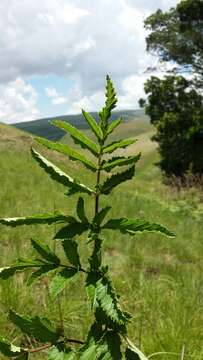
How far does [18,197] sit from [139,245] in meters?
3.84

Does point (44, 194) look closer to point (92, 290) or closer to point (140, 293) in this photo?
point (140, 293)

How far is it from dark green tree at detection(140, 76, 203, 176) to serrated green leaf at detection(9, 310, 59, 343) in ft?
94.7

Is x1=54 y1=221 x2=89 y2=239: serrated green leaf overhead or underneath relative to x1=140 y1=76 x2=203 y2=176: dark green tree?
underneath

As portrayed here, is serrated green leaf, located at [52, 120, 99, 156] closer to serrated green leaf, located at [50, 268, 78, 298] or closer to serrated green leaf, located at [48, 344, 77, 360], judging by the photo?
serrated green leaf, located at [50, 268, 78, 298]

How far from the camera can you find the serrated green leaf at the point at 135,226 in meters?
1.18

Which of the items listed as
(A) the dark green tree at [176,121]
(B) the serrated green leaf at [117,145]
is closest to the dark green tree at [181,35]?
(A) the dark green tree at [176,121]

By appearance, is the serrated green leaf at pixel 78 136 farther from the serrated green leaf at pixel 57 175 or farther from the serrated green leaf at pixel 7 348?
the serrated green leaf at pixel 7 348

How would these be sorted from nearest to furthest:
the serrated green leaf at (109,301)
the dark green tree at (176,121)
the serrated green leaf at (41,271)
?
the serrated green leaf at (109,301)
the serrated green leaf at (41,271)
the dark green tree at (176,121)

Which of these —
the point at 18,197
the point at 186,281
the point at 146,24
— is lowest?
the point at 186,281

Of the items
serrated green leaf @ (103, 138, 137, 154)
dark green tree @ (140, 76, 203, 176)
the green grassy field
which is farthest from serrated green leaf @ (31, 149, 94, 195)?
dark green tree @ (140, 76, 203, 176)

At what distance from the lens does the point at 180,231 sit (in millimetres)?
11078

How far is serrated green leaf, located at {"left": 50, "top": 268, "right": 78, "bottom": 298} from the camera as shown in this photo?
4.07 feet

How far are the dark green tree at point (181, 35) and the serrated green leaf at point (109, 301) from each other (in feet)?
104

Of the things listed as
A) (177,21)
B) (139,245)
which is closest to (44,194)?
(139,245)
